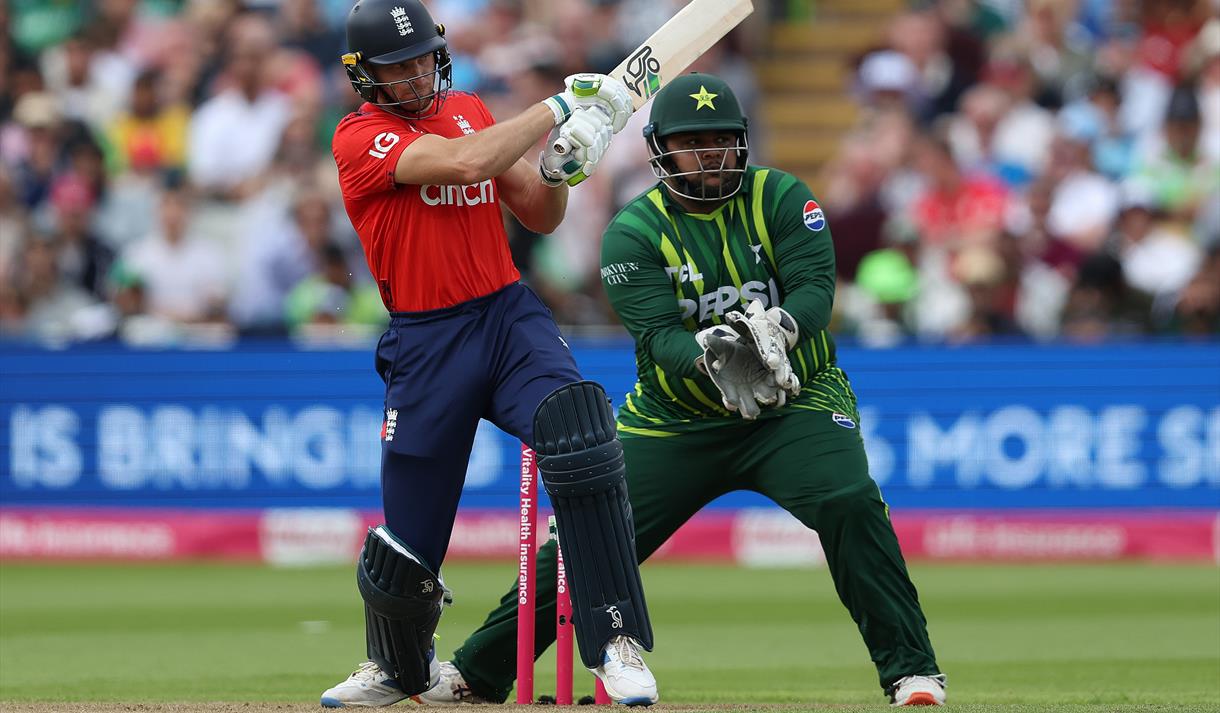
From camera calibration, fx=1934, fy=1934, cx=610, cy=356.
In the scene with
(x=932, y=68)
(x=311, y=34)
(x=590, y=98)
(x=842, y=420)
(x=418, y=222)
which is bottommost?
(x=842, y=420)

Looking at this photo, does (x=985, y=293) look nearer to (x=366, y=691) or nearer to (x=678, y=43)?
(x=678, y=43)

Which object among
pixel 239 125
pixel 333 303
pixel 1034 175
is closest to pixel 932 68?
pixel 1034 175

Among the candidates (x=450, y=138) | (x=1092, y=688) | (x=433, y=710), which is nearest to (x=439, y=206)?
(x=450, y=138)

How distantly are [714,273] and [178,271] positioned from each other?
7604 millimetres

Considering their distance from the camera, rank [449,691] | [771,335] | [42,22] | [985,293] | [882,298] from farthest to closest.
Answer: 1. [42,22]
2. [882,298]
3. [985,293]
4. [449,691]
5. [771,335]

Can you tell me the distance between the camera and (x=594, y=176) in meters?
12.7

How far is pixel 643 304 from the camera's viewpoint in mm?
5676

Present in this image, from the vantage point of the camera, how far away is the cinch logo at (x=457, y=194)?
517cm

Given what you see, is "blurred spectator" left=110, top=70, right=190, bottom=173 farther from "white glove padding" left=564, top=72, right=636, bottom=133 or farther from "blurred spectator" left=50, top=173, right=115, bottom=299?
"white glove padding" left=564, top=72, right=636, bottom=133

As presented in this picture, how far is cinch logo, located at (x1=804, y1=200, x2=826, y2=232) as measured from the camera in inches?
224

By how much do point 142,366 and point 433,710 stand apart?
6931 millimetres

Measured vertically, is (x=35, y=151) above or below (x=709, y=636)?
above

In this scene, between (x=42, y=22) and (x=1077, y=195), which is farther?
(x=42, y=22)

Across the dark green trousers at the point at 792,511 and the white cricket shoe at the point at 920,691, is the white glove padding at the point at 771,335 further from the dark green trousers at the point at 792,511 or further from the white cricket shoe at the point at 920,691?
the white cricket shoe at the point at 920,691
